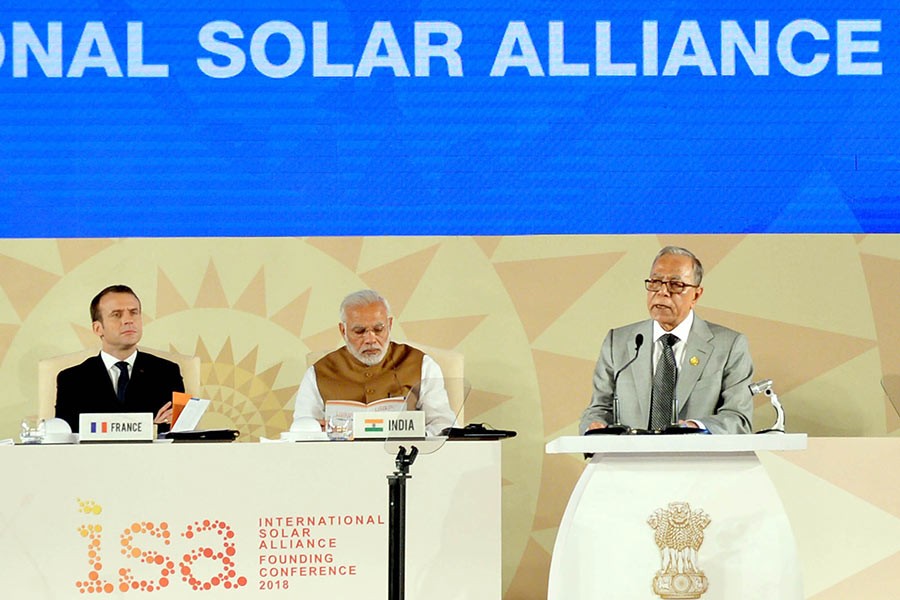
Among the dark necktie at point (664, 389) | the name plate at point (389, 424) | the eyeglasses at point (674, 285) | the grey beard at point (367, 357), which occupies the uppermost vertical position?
the eyeglasses at point (674, 285)

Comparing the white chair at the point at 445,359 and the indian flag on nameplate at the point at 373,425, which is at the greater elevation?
the white chair at the point at 445,359

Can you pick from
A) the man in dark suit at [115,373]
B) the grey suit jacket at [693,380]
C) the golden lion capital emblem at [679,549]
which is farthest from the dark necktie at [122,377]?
the golden lion capital emblem at [679,549]

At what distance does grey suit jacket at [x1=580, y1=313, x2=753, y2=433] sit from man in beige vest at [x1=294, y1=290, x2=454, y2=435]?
75cm

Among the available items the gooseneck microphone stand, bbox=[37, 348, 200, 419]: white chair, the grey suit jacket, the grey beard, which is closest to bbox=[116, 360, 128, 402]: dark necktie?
bbox=[37, 348, 200, 419]: white chair

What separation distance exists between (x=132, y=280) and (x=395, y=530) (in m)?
2.78

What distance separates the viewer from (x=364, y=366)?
216 inches

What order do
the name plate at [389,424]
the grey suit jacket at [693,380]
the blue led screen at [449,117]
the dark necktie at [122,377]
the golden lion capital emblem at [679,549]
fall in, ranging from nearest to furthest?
the golden lion capital emblem at [679,549] → the name plate at [389,424] → the grey suit jacket at [693,380] → the dark necktie at [122,377] → the blue led screen at [449,117]

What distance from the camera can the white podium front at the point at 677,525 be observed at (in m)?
3.57

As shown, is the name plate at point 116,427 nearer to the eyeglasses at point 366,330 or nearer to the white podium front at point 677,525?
the eyeglasses at point 366,330

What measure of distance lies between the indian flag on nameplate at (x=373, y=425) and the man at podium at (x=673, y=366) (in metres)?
0.86

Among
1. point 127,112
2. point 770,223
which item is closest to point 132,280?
point 127,112

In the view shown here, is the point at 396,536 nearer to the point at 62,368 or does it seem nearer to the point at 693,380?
the point at 693,380

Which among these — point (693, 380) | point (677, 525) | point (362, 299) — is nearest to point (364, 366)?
point (362, 299)

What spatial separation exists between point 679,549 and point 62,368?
313cm
